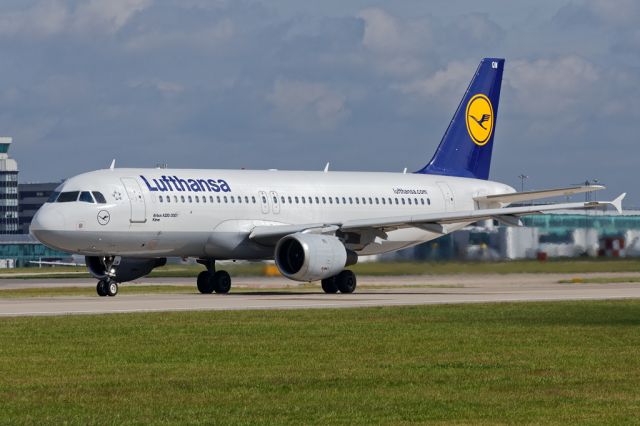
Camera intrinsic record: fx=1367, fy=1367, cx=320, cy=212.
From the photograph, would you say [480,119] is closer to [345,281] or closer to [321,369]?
[345,281]

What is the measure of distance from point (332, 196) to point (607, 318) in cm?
2062

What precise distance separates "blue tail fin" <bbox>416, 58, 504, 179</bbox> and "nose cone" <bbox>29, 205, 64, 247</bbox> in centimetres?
1801

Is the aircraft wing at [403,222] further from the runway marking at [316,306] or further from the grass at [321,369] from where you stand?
the grass at [321,369]

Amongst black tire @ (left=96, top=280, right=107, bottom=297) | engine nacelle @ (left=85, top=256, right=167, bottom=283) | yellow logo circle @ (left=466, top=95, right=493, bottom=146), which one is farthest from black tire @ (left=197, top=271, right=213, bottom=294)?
yellow logo circle @ (left=466, top=95, right=493, bottom=146)

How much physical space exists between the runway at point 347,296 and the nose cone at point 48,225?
1895 mm

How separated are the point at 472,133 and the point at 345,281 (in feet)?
40.2

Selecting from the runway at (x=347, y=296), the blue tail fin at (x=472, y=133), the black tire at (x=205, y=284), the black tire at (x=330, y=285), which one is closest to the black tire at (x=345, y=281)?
the black tire at (x=330, y=285)

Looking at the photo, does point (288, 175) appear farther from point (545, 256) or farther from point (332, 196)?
point (545, 256)

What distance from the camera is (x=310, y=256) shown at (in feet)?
141

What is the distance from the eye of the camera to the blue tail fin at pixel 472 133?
2178 inches

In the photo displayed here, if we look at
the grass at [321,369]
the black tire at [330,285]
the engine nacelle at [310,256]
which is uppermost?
the engine nacelle at [310,256]

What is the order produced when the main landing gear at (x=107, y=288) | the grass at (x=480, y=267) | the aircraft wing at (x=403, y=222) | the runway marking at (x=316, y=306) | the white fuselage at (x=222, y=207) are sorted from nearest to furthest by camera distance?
the runway marking at (x=316, y=306), the white fuselage at (x=222, y=207), the main landing gear at (x=107, y=288), the aircraft wing at (x=403, y=222), the grass at (x=480, y=267)

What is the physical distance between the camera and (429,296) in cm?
4200

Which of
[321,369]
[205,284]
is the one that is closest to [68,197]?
[205,284]
